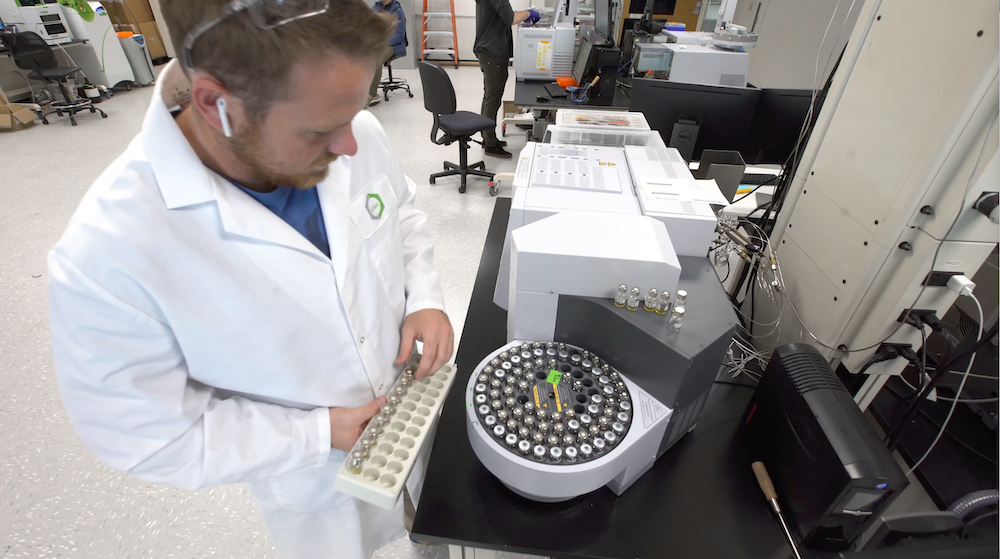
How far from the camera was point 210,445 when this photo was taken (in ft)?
1.98

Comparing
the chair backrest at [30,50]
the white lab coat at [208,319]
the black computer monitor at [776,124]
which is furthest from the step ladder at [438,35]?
the white lab coat at [208,319]

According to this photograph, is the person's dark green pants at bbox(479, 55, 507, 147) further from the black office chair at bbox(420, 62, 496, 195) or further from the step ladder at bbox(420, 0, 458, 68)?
the step ladder at bbox(420, 0, 458, 68)

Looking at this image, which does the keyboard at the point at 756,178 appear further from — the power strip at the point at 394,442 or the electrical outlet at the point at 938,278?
the power strip at the point at 394,442

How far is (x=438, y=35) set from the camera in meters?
7.07

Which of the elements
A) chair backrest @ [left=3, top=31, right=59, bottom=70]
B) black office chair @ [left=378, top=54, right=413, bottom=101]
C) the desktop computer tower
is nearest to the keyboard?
the desktop computer tower

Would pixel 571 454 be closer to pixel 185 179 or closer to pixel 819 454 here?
pixel 819 454

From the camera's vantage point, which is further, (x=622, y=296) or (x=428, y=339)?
(x=428, y=339)

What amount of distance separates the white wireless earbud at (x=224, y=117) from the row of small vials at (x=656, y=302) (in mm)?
586

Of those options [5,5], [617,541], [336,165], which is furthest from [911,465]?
[5,5]

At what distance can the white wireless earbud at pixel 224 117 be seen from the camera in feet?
1.61

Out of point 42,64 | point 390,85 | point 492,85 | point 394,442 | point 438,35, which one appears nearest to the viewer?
point 394,442

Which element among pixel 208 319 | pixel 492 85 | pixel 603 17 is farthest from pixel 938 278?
pixel 492 85

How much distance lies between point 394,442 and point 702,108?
5.67ft

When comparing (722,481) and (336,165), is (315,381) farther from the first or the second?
(722,481)
